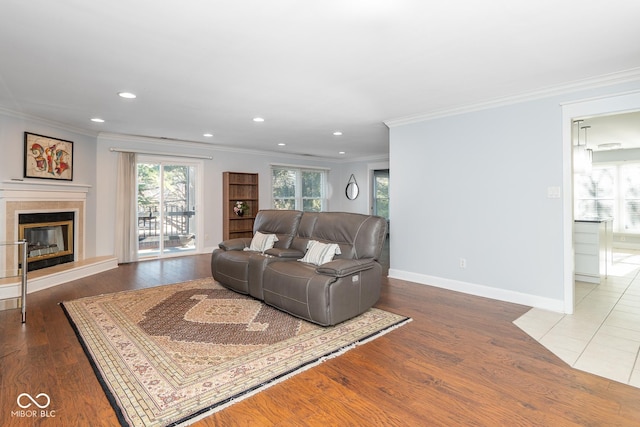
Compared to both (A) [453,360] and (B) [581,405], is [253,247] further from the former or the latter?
(B) [581,405]

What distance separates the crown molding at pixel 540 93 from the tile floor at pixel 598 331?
2208 mm

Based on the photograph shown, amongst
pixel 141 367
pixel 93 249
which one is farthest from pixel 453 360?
pixel 93 249

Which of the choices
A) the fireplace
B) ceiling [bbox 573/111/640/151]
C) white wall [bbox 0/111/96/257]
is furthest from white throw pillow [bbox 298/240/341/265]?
white wall [bbox 0/111/96/257]

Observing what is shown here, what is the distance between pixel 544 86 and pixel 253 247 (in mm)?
3609

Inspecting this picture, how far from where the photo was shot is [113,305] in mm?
3443

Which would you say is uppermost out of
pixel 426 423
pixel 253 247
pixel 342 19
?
pixel 342 19

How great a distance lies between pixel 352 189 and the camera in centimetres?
949

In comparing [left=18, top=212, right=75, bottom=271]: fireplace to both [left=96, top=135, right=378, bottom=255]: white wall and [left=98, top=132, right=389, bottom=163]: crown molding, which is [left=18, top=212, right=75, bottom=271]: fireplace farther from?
[left=98, top=132, right=389, bottom=163]: crown molding

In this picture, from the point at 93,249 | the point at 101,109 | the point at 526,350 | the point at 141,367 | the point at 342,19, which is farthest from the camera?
the point at 93,249

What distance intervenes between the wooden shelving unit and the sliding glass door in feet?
2.00

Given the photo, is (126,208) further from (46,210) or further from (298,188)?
(298,188)

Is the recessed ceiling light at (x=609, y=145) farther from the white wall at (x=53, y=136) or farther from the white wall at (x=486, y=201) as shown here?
the white wall at (x=53, y=136)

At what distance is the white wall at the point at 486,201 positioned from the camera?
3.38m

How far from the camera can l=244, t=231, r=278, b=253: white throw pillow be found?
4.04m
